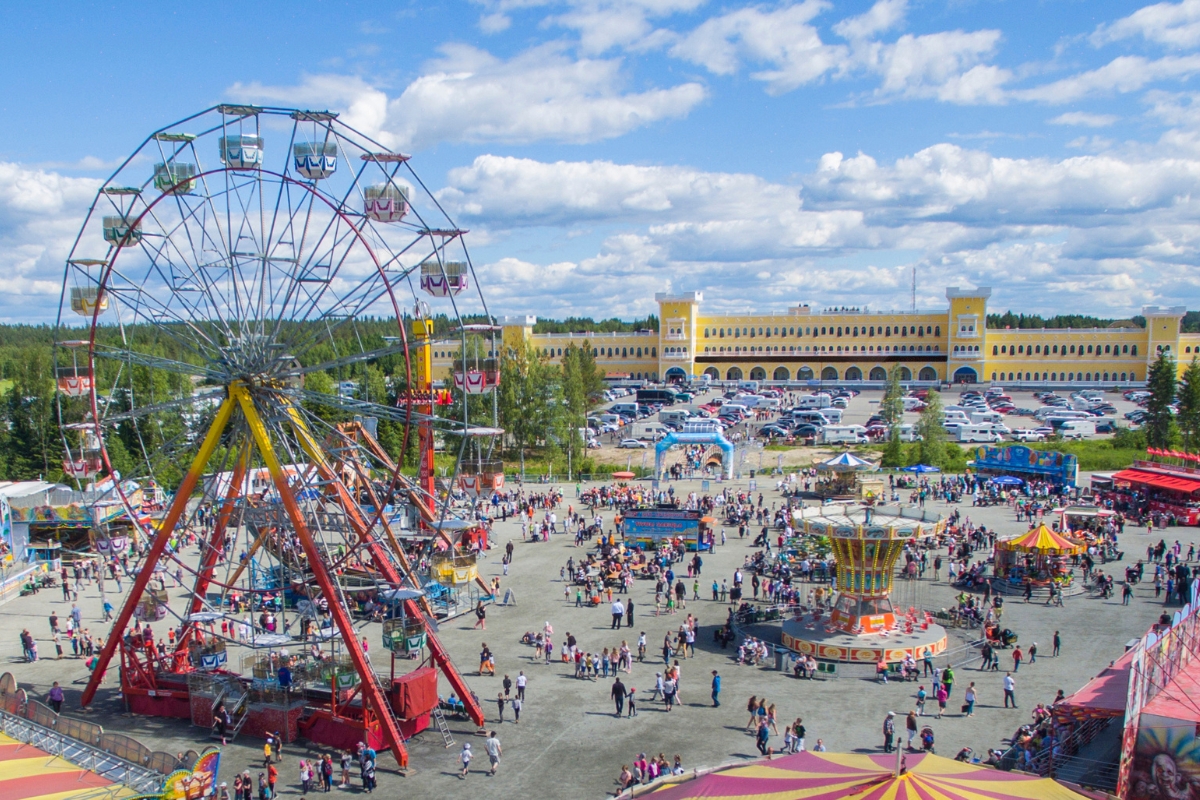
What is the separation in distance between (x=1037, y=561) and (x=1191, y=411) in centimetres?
3429

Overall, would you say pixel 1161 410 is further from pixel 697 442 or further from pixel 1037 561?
pixel 1037 561

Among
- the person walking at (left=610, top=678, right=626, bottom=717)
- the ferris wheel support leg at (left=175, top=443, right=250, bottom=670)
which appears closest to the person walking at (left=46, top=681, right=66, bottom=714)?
the ferris wheel support leg at (left=175, top=443, right=250, bottom=670)

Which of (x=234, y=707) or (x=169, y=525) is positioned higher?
(x=169, y=525)

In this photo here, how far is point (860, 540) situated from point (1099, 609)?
27.4 feet

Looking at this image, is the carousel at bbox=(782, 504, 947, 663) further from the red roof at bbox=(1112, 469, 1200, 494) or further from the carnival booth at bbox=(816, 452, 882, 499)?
the red roof at bbox=(1112, 469, 1200, 494)

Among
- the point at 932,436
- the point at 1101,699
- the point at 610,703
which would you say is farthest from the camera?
the point at 932,436

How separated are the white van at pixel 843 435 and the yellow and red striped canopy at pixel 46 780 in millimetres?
57708

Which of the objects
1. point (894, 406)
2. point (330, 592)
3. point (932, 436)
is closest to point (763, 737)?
point (330, 592)

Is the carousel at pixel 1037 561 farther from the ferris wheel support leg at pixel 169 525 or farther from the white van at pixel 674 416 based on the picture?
the white van at pixel 674 416

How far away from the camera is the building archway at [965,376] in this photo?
106375 mm

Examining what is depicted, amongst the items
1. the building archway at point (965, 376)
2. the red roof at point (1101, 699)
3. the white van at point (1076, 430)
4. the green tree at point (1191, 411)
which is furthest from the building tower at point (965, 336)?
the red roof at point (1101, 699)

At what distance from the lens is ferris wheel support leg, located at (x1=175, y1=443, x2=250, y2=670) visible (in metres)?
21.4

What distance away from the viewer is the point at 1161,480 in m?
41.6

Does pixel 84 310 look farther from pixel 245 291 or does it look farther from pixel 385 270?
pixel 385 270
